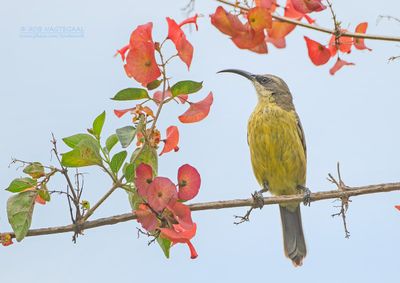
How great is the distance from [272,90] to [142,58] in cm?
388

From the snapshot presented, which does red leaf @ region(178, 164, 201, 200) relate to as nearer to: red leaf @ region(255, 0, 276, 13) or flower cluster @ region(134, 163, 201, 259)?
flower cluster @ region(134, 163, 201, 259)

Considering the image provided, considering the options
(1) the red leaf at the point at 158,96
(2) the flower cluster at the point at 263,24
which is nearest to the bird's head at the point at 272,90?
(2) the flower cluster at the point at 263,24

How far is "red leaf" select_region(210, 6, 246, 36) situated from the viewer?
6.99 ft

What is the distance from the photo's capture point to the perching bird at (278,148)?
5.64 metres

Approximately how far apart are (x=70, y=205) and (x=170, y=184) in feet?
1.17

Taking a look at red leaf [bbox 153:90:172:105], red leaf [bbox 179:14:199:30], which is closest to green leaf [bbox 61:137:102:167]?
red leaf [bbox 153:90:172:105]

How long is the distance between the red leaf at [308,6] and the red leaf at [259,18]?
186mm

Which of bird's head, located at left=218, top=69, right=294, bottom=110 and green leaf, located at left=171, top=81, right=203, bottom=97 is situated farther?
bird's head, located at left=218, top=69, right=294, bottom=110

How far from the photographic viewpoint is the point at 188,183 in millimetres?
2334

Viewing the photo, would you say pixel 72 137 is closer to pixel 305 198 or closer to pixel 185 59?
pixel 185 59

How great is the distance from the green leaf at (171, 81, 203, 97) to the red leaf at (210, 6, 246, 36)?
235mm

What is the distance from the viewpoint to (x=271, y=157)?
18.4 ft

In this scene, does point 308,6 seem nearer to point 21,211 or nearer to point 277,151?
point 21,211

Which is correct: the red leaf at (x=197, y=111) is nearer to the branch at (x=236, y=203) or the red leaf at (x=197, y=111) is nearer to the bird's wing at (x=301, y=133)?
the branch at (x=236, y=203)
